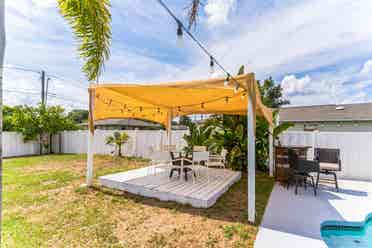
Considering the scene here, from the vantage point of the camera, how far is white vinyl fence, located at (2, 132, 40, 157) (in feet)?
40.5

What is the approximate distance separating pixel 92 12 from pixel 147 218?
12.0 ft

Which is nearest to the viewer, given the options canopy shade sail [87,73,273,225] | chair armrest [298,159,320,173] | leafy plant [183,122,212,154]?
canopy shade sail [87,73,273,225]

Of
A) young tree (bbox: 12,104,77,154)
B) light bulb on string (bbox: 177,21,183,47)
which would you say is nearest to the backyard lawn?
light bulb on string (bbox: 177,21,183,47)

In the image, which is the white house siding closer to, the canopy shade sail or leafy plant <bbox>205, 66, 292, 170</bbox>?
leafy plant <bbox>205, 66, 292, 170</bbox>

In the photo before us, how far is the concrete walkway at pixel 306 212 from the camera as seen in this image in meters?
A: 3.32

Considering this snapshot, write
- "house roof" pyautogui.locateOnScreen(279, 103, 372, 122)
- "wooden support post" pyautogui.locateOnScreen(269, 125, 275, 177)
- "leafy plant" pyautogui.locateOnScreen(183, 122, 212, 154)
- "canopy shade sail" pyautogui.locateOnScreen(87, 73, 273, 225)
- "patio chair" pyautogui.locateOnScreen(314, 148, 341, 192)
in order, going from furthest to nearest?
"house roof" pyautogui.locateOnScreen(279, 103, 372, 122) → "leafy plant" pyautogui.locateOnScreen(183, 122, 212, 154) → "wooden support post" pyautogui.locateOnScreen(269, 125, 275, 177) → "patio chair" pyautogui.locateOnScreen(314, 148, 341, 192) → "canopy shade sail" pyautogui.locateOnScreen(87, 73, 273, 225)

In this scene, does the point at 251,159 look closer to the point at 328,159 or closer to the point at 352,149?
the point at 328,159

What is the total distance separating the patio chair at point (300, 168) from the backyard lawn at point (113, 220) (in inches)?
42.6

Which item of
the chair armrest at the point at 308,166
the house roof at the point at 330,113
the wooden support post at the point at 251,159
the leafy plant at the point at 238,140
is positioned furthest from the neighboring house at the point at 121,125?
the wooden support post at the point at 251,159

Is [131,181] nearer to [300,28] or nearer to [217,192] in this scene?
[217,192]

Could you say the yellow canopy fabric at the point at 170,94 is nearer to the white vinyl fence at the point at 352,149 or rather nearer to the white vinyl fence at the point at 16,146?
the white vinyl fence at the point at 352,149

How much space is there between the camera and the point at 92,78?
3123 millimetres

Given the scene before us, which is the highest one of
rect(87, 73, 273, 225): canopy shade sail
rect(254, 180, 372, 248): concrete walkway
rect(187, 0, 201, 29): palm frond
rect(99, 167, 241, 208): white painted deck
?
rect(187, 0, 201, 29): palm frond

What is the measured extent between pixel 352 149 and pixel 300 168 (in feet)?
10.2
